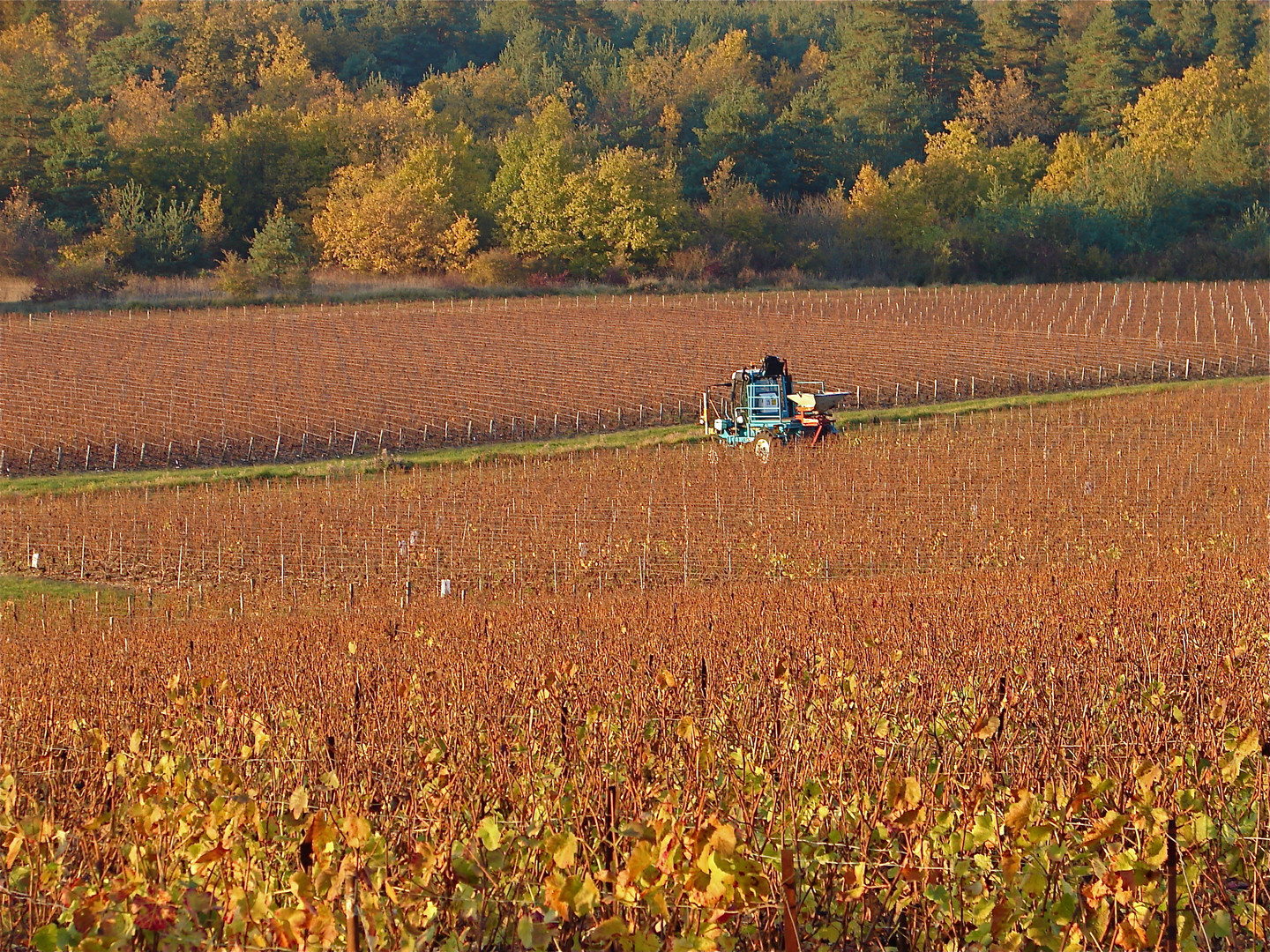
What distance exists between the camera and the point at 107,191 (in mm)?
61781

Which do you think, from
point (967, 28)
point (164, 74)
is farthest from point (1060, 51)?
point (164, 74)

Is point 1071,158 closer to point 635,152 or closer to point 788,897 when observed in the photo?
point 635,152

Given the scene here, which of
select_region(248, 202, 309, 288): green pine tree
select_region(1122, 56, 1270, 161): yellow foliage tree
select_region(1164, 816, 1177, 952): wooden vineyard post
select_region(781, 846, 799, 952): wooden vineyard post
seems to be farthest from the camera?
select_region(1122, 56, 1270, 161): yellow foliage tree

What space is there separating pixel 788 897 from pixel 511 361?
3912 cm

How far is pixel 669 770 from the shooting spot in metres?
5.37

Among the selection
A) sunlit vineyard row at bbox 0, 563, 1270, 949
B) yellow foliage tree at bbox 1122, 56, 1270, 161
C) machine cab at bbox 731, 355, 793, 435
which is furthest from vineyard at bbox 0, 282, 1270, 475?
sunlit vineyard row at bbox 0, 563, 1270, 949

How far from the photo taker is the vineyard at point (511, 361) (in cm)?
3347

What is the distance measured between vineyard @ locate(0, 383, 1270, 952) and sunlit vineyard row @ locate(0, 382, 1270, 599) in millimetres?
3080

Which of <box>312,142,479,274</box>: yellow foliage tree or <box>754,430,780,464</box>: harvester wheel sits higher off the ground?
<box>312,142,479,274</box>: yellow foliage tree

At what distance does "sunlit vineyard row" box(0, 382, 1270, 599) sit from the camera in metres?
19.5

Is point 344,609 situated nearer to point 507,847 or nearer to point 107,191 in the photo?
point 507,847

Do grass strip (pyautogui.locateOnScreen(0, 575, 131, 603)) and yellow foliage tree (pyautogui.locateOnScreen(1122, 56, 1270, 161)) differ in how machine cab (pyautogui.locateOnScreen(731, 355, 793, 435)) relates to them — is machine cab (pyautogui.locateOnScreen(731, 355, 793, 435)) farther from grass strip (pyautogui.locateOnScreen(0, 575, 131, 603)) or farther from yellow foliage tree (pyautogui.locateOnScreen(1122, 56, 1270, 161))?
yellow foliage tree (pyautogui.locateOnScreen(1122, 56, 1270, 161))

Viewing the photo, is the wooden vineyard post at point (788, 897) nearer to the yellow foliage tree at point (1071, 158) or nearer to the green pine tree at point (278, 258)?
the green pine tree at point (278, 258)

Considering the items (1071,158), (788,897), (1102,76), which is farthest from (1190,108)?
(788,897)
